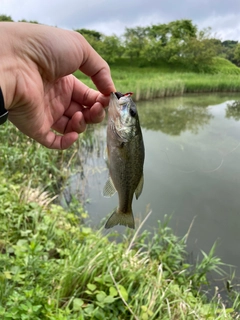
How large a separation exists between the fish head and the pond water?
2.77 meters

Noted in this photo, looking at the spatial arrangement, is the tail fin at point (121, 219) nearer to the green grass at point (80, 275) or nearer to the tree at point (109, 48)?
the green grass at point (80, 275)

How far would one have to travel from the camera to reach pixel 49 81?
185 centimetres

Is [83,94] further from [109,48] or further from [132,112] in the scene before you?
[109,48]

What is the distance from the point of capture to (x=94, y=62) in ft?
5.68

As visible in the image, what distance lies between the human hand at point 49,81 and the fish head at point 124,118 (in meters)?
0.28

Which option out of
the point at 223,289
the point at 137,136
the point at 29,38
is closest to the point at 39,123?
the point at 29,38

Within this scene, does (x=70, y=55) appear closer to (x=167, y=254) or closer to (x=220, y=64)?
(x=167, y=254)

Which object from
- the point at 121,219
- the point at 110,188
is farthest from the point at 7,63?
the point at 121,219

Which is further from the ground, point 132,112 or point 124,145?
point 132,112

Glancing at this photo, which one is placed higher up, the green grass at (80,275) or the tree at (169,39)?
the tree at (169,39)

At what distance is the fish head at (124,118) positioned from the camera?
1561 mm

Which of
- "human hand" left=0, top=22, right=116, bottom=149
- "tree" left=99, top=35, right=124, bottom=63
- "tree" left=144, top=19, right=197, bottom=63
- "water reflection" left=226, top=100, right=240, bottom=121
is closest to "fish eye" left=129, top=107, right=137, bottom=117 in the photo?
"human hand" left=0, top=22, right=116, bottom=149

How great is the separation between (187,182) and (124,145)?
4274 mm

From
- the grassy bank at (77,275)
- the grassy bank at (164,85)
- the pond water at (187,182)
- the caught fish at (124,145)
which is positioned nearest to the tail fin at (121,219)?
the caught fish at (124,145)
